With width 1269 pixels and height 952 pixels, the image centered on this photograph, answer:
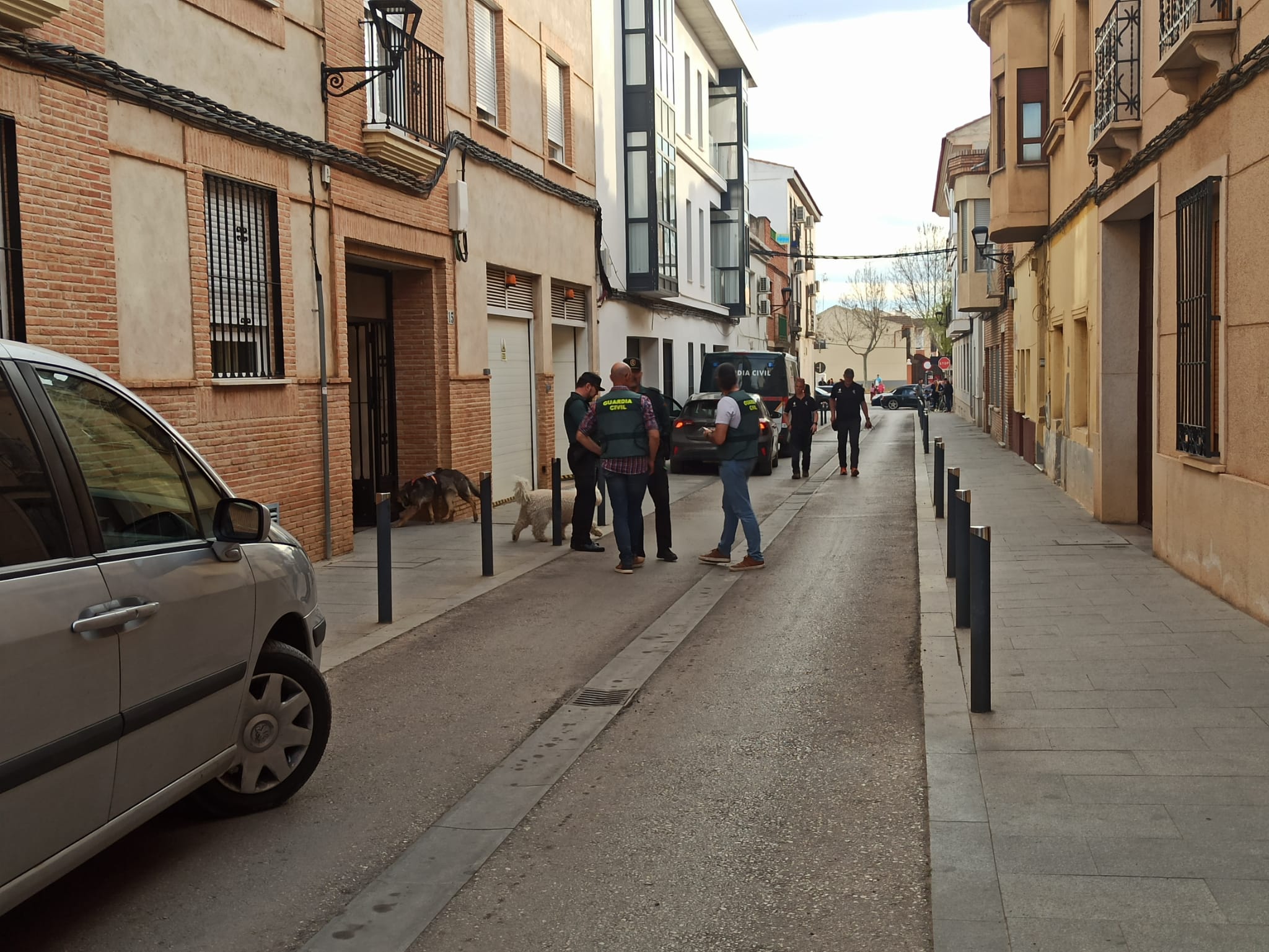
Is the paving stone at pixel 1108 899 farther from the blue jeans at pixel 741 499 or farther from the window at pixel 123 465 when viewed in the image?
the blue jeans at pixel 741 499

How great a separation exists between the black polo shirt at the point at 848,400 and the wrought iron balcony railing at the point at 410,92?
903cm

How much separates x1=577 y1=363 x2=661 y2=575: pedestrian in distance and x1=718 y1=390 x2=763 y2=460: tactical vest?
25.9 inches

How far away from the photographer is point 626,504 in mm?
11516

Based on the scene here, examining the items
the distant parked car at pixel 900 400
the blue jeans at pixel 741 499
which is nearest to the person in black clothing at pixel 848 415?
the blue jeans at pixel 741 499

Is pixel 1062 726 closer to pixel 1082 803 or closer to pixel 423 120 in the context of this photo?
pixel 1082 803

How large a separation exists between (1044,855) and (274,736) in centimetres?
285

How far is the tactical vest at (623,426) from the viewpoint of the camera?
11.3m

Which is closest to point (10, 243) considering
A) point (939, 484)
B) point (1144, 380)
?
point (939, 484)

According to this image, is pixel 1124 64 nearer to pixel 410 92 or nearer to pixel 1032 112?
pixel 410 92

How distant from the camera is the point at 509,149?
17484 millimetres

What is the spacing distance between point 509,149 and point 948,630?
11.4 m

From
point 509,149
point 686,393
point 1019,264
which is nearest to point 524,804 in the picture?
point 509,149

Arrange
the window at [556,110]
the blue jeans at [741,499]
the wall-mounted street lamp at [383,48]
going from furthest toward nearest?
the window at [556,110], the wall-mounted street lamp at [383,48], the blue jeans at [741,499]

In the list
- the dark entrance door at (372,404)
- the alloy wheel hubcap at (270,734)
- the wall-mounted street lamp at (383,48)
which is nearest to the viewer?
the alloy wheel hubcap at (270,734)
